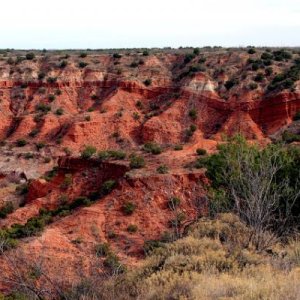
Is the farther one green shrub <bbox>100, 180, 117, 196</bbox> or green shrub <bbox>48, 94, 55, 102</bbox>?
green shrub <bbox>48, 94, 55, 102</bbox>

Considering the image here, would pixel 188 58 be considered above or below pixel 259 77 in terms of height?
above

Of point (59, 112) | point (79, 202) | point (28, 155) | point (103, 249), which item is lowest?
point (103, 249)

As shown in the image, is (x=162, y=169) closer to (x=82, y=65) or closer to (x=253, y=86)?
(x=253, y=86)

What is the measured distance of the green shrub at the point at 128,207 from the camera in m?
27.1

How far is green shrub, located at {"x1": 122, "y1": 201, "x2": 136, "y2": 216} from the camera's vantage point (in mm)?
27062

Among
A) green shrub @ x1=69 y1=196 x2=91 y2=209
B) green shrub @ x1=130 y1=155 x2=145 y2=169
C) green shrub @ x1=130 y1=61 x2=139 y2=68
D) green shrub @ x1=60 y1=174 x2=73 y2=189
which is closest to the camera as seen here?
green shrub @ x1=69 y1=196 x2=91 y2=209

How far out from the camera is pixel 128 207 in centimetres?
2717

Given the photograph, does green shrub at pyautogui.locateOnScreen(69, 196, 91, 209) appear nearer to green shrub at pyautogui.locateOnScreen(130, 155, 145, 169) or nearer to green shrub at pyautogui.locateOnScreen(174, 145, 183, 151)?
green shrub at pyautogui.locateOnScreen(130, 155, 145, 169)

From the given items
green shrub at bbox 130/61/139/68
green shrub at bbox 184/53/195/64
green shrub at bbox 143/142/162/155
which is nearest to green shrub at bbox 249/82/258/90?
green shrub at bbox 184/53/195/64

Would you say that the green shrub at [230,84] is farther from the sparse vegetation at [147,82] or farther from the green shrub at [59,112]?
the green shrub at [59,112]

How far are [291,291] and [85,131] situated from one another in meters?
34.2

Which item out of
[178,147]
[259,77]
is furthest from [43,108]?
[259,77]

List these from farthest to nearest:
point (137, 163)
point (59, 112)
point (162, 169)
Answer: point (59, 112) < point (137, 163) < point (162, 169)

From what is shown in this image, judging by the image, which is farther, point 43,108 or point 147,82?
point 147,82
